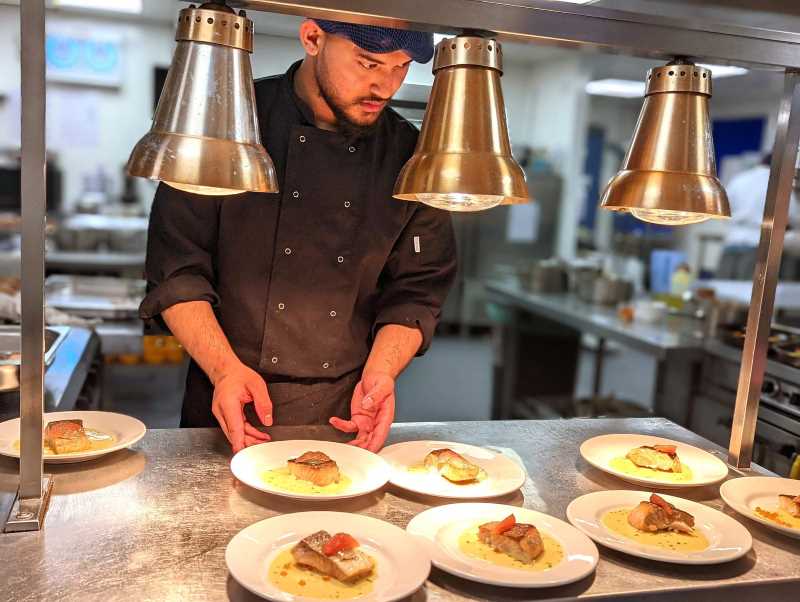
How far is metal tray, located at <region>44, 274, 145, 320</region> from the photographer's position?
11.8ft

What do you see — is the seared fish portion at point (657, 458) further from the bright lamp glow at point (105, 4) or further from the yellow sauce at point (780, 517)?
the bright lamp glow at point (105, 4)

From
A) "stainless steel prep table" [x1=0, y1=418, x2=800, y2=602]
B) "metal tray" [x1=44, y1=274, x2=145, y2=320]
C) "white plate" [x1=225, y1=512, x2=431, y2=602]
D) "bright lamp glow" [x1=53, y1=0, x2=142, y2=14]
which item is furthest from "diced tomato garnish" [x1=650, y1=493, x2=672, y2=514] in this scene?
"bright lamp glow" [x1=53, y1=0, x2=142, y2=14]

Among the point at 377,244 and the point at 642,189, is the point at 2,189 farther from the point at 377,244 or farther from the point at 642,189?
the point at 642,189

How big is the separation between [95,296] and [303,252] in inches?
92.0

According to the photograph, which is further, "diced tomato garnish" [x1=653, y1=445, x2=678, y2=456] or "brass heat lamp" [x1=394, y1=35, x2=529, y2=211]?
"diced tomato garnish" [x1=653, y1=445, x2=678, y2=456]

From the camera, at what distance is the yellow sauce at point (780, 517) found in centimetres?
139

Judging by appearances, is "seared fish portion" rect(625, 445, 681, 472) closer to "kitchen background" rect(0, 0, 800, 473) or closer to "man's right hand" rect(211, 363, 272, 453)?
"man's right hand" rect(211, 363, 272, 453)

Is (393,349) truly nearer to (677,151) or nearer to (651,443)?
(651,443)

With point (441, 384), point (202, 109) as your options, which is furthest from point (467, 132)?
point (441, 384)

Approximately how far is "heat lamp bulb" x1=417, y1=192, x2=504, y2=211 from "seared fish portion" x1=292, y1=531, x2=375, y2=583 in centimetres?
57

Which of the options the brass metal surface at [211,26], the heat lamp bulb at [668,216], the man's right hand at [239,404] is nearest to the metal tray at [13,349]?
the man's right hand at [239,404]

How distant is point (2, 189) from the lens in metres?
7.59

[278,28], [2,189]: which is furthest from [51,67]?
[278,28]

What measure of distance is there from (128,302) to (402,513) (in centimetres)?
277
